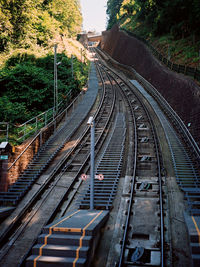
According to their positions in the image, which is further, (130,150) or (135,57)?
(135,57)

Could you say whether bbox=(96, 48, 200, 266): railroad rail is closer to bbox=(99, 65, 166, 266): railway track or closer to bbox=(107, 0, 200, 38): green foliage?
bbox=(99, 65, 166, 266): railway track

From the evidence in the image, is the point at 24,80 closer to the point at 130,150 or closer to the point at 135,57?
the point at 130,150

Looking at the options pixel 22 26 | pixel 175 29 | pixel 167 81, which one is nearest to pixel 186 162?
pixel 167 81

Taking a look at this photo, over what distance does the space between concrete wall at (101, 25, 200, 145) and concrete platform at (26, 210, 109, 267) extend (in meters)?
12.2

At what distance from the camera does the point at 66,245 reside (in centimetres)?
915

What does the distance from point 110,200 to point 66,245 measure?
16.1 ft

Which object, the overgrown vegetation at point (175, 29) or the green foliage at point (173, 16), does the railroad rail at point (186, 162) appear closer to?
the overgrown vegetation at point (175, 29)

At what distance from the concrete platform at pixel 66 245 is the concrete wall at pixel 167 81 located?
12163 mm

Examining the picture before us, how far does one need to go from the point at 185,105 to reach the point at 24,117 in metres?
14.6

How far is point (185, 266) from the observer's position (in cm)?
902

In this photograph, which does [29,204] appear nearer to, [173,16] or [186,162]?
[186,162]

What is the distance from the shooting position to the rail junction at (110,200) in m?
9.37

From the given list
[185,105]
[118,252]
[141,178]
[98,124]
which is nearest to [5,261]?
[118,252]

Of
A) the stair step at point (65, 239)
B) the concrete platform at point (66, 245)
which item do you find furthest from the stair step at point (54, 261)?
the stair step at point (65, 239)
